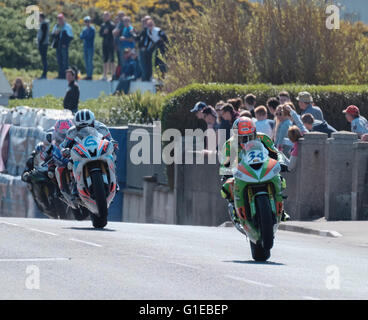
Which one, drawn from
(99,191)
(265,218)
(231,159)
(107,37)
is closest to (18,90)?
(107,37)

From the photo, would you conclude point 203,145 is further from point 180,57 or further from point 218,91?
point 180,57

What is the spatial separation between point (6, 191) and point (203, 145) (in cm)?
748

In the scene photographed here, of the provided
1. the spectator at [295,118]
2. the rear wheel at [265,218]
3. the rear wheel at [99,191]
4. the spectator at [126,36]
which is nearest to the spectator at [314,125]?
the spectator at [295,118]

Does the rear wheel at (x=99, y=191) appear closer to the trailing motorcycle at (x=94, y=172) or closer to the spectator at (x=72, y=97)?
the trailing motorcycle at (x=94, y=172)

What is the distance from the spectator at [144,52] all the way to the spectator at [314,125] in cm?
1127

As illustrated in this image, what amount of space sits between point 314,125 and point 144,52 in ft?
40.8

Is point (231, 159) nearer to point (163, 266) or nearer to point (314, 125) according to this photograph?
point (163, 266)

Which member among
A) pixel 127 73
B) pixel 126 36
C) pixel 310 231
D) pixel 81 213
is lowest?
pixel 310 231

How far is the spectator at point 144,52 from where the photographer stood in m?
32.0

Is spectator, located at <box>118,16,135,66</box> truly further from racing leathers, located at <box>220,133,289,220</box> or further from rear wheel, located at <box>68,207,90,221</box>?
racing leathers, located at <box>220,133,289,220</box>

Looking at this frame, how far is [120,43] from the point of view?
3422 cm

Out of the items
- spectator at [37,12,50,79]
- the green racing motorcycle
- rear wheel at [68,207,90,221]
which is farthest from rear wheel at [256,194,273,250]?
spectator at [37,12,50,79]
